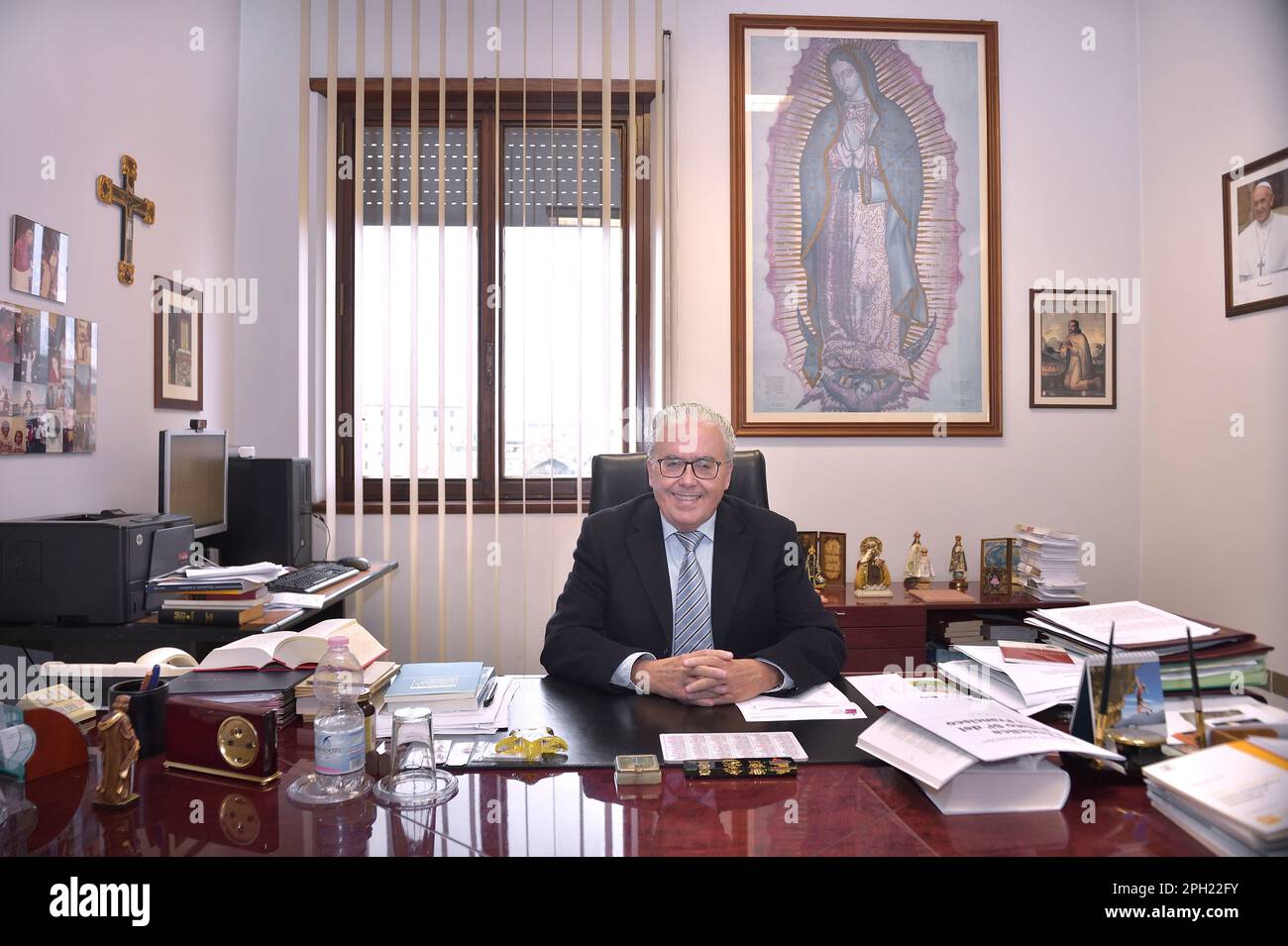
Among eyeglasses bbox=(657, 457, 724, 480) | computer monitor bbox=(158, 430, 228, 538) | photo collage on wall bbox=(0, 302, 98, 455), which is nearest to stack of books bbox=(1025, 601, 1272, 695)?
eyeglasses bbox=(657, 457, 724, 480)

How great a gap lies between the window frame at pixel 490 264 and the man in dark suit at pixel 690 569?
1.44 meters

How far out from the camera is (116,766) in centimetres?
109

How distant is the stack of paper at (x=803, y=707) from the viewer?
145cm

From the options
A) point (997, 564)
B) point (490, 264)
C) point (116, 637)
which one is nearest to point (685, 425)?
point (116, 637)

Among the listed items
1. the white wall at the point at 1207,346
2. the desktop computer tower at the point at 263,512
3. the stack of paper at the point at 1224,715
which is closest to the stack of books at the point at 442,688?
the stack of paper at the point at 1224,715

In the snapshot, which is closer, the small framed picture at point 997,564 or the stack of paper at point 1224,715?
the stack of paper at point 1224,715

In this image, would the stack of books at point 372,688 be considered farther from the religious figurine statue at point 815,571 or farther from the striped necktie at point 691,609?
the religious figurine statue at point 815,571

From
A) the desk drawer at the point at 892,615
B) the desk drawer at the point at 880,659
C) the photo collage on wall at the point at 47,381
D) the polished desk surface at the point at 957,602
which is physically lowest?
the desk drawer at the point at 880,659

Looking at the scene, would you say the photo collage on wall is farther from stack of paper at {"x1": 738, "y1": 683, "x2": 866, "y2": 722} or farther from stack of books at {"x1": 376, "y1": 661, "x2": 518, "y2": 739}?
stack of paper at {"x1": 738, "y1": 683, "x2": 866, "y2": 722}

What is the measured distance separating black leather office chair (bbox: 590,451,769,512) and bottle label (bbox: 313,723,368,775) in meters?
1.17

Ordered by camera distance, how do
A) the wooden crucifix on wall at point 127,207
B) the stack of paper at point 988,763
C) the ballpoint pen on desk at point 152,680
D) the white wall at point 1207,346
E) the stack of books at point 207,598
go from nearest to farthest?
the stack of paper at point 988,763 < the ballpoint pen on desk at point 152,680 < the stack of books at point 207,598 < the wooden crucifix on wall at point 127,207 < the white wall at point 1207,346

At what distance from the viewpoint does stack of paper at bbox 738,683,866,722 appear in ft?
4.75

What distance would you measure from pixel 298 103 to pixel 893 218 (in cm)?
261

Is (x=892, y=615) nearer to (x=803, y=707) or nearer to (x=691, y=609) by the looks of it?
(x=691, y=609)
